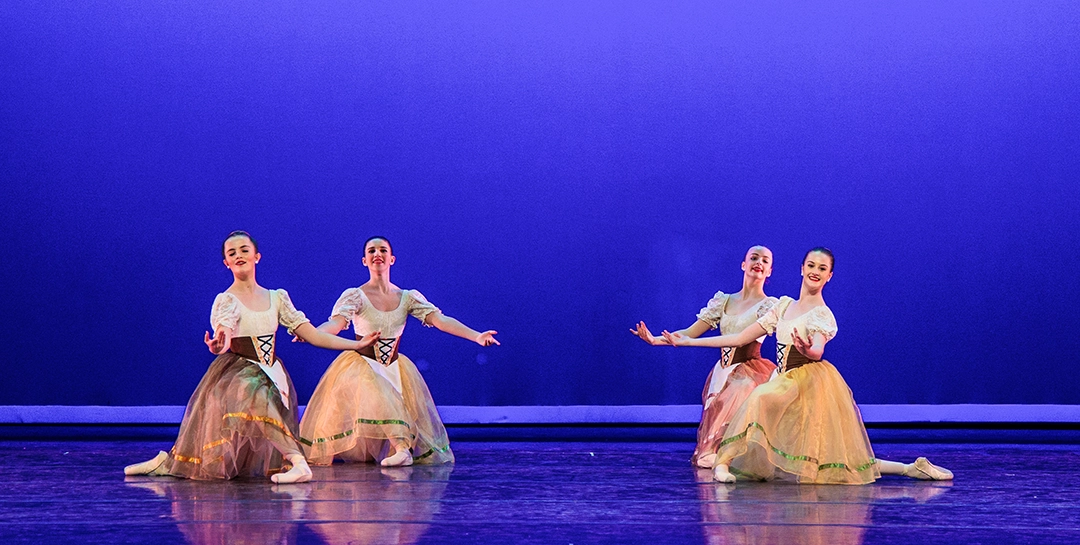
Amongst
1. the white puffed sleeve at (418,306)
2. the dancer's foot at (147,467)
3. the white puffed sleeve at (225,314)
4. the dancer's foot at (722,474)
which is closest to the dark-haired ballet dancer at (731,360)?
the dancer's foot at (722,474)

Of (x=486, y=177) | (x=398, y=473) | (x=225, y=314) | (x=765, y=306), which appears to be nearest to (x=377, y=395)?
(x=398, y=473)

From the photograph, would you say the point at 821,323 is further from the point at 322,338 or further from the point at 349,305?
the point at 349,305

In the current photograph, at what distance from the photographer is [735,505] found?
3271mm

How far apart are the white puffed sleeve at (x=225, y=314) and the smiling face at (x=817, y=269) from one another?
6.90 ft

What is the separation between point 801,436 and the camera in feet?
13.1

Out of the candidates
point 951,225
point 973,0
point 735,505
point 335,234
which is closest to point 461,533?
point 735,505

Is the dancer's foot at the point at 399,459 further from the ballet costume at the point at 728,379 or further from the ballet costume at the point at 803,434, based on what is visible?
the ballet costume at the point at 803,434

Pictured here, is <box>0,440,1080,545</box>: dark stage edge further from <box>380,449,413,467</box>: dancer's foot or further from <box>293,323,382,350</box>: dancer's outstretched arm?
<box>293,323,382,350</box>: dancer's outstretched arm

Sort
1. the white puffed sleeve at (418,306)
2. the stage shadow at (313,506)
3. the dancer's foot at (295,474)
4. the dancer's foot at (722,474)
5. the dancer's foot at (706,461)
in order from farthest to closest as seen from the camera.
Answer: the white puffed sleeve at (418,306) → the dancer's foot at (706,461) → the dancer's foot at (722,474) → the dancer's foot at (295,474) → the stage shadow at (313,506)

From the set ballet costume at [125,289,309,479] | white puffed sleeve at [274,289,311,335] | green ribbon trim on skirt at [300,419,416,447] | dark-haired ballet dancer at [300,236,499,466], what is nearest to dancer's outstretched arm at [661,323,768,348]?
dark-haired ballet dancer at [300,236,499,466]

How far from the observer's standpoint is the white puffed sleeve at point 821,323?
414 centimetres

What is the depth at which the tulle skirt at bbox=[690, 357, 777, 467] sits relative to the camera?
4.60 metres

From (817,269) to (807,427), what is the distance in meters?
0.61

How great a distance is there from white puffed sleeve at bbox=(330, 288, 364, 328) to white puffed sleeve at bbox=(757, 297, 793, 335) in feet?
5.86
